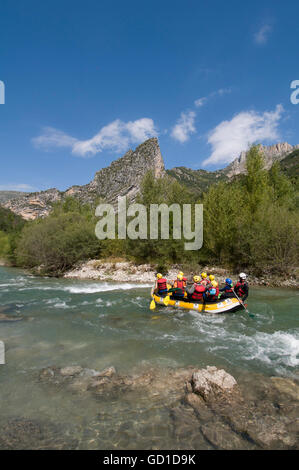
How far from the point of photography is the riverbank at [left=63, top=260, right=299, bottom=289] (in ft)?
65.6

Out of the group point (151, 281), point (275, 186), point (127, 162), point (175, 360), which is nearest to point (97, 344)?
point (175, 360)

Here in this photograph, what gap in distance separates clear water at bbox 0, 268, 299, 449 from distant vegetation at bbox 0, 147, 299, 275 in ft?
21.2

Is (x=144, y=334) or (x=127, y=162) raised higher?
(x=127, y=162)

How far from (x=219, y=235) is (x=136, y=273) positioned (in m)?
9.76

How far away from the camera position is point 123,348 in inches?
337

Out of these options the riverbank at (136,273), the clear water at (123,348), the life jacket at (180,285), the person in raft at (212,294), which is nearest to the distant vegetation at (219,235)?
the riverbank at (136,273)

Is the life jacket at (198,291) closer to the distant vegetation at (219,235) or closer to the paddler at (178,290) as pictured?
the paddler at (178,290)

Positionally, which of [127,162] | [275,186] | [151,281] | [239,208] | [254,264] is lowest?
[151,281]

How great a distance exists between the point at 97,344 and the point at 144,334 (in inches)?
77.4

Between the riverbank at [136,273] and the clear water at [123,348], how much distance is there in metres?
4.82

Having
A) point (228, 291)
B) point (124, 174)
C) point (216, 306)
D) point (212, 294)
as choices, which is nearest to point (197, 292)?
point (212, 294)

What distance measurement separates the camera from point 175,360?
25.0 feet
